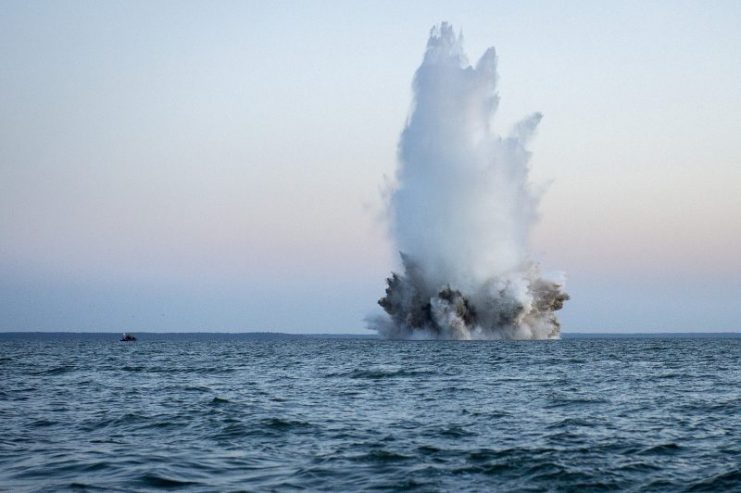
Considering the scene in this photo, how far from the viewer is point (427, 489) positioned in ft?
54.0

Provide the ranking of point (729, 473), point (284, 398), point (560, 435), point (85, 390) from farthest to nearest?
point (85, 390)
point (284, 398)
point (560, 435)
point (729, 473)

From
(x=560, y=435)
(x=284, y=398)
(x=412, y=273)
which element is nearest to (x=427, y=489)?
(x=560, y=435)

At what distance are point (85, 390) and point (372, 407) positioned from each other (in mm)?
18003

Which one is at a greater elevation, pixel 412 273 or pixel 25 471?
pixel 412 273

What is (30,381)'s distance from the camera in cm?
4712

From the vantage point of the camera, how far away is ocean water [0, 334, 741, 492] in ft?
57.7

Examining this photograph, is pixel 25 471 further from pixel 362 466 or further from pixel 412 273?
pixel 412 273

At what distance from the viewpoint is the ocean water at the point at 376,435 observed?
17594mm

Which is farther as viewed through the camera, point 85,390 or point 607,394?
point 85,390

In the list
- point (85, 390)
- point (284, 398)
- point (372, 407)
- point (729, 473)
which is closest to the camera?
point (729, 473)

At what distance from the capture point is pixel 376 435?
2370 centimetres

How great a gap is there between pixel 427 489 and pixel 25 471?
32.4ft

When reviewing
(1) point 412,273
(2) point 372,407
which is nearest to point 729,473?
(2) point 372,407

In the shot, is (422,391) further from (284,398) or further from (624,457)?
(624,457)
